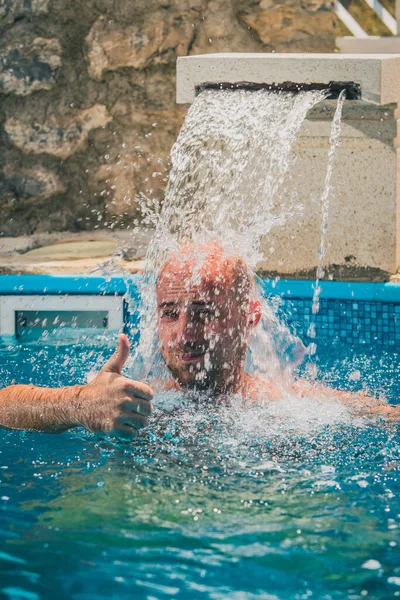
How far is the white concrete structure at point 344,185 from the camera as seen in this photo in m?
4.50

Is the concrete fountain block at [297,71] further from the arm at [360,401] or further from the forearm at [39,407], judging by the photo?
the forearm at [39,407]

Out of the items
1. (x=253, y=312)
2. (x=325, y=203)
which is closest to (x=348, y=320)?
(x=325, y=203)

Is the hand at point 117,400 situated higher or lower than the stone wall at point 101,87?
lower

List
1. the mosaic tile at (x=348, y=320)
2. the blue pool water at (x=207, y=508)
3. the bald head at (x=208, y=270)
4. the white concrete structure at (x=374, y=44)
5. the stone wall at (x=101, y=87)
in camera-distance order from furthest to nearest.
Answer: the white concrete structure at (x=374, y=44), the stone wall at (x=101, y=87), the mosaic tile at (x=348, y=320), the bald head at (x=208, y=270), the blue pool water at (x=207, y=508)

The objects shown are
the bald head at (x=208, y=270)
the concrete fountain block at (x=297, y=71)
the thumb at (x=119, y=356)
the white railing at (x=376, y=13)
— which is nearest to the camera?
the thumb at (x=119, y=356)

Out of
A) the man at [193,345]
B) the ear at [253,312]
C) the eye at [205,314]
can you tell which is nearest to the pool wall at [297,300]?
the man at [193,345]

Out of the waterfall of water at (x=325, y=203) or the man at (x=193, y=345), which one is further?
the waterfall of water at (x=325, y=203)

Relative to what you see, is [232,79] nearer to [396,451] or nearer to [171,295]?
[171,295]

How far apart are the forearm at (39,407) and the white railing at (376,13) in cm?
434

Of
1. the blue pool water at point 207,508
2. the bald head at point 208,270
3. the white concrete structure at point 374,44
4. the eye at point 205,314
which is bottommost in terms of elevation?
the blue pool water at point 207,508

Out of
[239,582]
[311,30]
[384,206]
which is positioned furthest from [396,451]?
[311,30]

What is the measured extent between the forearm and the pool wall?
2.03m

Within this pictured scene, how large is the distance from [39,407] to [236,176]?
2.26m

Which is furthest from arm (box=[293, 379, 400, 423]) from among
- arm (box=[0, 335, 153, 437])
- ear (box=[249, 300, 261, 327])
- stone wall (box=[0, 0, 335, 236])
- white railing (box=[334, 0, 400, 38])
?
white railing (box=[334, 0, 400, 38])
